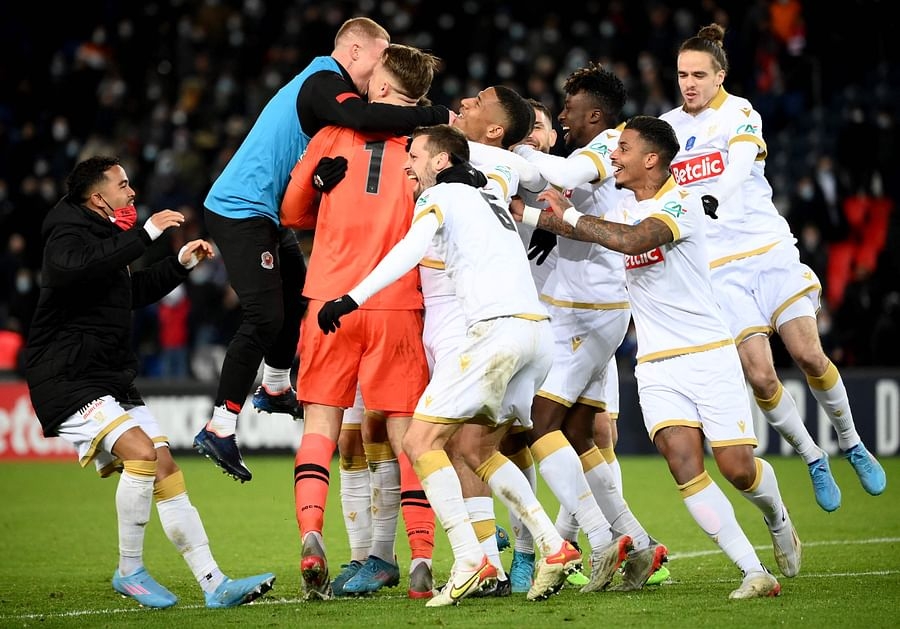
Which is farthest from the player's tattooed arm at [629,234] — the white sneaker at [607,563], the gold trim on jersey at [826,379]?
the gold trim on jersey at [826,379]

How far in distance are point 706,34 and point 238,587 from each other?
456cm

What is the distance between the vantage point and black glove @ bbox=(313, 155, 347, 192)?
6875 mm

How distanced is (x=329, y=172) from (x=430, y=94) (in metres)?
14.4

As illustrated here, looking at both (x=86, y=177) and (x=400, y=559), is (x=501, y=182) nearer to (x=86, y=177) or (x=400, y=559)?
(x=86, y=177)

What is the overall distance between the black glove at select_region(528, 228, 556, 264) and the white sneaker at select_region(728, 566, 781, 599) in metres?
2.23

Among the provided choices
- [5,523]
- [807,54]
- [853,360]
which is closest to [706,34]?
[5,523]

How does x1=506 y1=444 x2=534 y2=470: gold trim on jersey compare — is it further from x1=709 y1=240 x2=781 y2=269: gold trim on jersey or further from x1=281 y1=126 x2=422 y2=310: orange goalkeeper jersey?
x1=709 y1=240 x2=781 y2=269: gold trim on jersey

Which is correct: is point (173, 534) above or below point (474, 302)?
below

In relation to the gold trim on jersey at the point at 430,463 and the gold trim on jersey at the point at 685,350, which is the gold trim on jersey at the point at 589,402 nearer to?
the gold trim on jersey at the point at 685,350

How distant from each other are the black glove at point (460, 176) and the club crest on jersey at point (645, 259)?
0.95m

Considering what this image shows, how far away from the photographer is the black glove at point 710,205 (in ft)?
23.8

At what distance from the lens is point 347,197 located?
22.6 feet

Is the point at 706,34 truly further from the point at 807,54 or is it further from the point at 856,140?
the point at 807,54

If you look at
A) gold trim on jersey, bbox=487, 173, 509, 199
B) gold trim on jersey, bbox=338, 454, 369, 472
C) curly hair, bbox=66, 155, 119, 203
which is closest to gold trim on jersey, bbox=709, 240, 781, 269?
gold trim on jersey, bbox=487, 173, 509, 199
